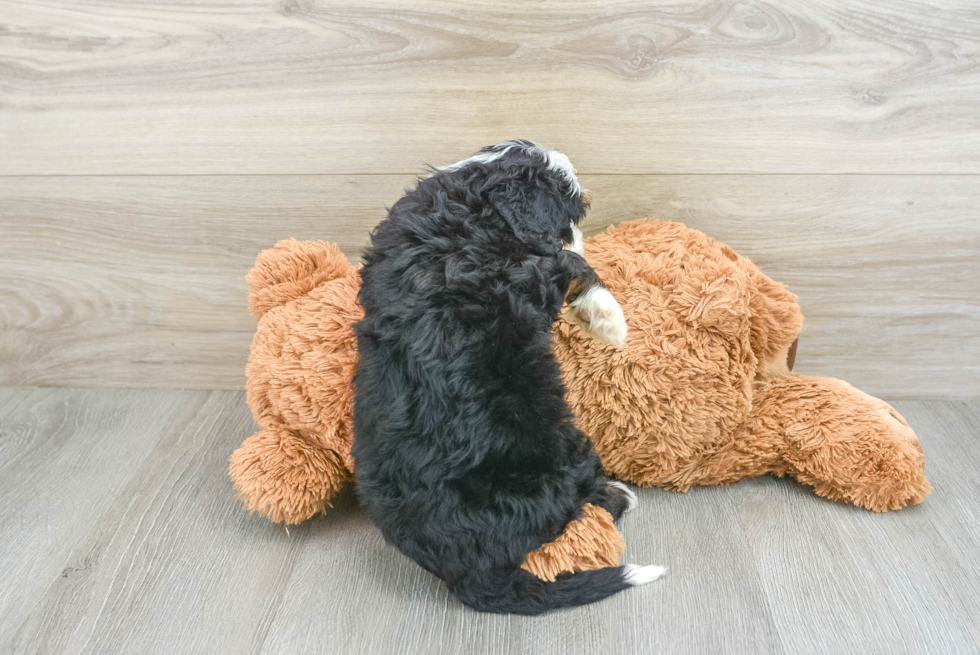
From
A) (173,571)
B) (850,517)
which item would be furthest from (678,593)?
(173,571)

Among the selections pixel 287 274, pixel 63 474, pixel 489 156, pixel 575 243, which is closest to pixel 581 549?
pixel 575 243

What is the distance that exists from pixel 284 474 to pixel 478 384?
15.1 inches

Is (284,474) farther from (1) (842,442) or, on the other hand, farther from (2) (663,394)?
(1) (842,442)

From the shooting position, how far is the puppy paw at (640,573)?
937 mm

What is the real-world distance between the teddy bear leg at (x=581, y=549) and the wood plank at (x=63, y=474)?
24.6 inches

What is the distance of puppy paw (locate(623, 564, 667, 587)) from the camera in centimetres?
94

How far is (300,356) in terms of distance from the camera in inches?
41.8

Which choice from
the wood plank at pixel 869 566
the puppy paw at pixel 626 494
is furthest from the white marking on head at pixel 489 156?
the wood plank at pixel 869 566

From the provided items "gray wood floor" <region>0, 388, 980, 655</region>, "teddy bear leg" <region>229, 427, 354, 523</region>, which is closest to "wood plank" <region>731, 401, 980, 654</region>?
"gray wood floor" <region>0, 388, 980, 655</region>

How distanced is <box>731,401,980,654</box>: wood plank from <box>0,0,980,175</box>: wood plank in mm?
569

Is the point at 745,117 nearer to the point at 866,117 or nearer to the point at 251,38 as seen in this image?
the point at 866,117

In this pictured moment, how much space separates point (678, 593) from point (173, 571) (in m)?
0.71

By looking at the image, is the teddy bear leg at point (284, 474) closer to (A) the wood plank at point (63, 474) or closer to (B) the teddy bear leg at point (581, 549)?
(A) the wood plank at point (63, 474)

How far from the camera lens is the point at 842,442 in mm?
1084
